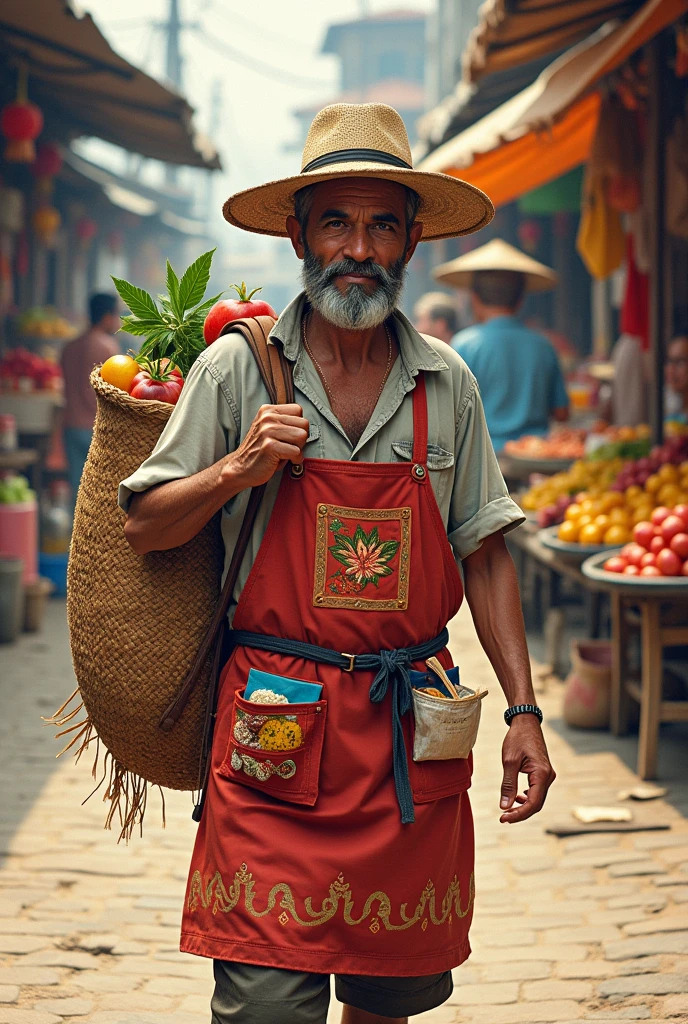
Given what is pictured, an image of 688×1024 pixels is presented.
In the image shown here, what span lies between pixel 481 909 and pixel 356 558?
2192mm

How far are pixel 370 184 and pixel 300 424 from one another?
2.02 feet

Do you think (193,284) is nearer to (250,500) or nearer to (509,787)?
(250,500)

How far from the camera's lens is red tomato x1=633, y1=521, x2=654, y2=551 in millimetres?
5828

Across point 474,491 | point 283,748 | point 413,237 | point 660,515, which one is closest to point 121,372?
point 413,237

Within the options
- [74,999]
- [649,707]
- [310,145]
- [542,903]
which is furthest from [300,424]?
[649,707]

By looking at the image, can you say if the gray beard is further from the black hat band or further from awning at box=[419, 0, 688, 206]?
awning at box=[419, 0, 688, 206]

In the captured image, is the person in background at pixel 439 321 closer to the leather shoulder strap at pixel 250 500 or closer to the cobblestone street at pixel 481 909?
the cobblestone street at pixel 481 909

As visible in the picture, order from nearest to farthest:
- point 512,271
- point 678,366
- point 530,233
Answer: point 678,366 → point 512,271 → point 530,233

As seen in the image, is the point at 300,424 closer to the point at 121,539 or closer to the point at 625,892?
the point at 121,539

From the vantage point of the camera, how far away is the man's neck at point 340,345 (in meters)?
2.91

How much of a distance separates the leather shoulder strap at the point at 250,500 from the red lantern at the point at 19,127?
7715mm

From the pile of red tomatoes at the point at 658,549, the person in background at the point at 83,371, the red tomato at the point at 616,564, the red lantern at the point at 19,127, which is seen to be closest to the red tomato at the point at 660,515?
the pile of red tomatoes at the point at 658,549

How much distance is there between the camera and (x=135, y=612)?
2.83 meters

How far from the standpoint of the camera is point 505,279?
935cm
